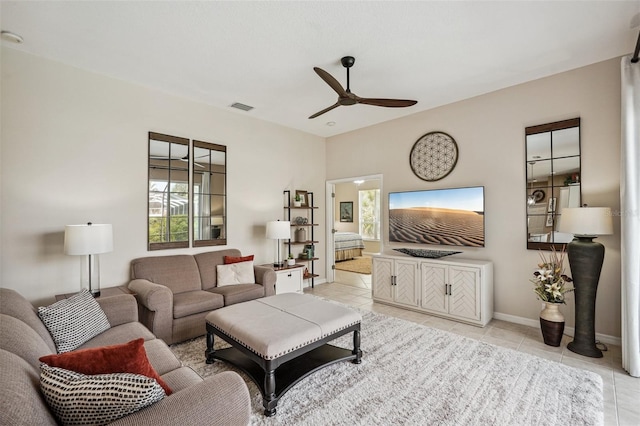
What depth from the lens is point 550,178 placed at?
11.1ft

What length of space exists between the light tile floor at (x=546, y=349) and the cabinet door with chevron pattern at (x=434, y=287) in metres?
0.16

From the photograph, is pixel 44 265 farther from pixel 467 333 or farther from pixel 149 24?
pixel 467 333

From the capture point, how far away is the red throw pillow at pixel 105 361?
48.3 inches

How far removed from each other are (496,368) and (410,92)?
10.6 feet

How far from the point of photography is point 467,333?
3.40 meters

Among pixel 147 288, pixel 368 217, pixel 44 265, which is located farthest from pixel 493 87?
pixel 368 217

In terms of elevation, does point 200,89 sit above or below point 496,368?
above

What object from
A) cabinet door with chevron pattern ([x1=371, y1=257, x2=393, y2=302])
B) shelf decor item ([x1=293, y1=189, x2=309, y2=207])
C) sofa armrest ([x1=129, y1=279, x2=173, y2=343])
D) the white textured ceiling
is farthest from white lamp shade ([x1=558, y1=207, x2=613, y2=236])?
sofa armrest ([x1=129, y1=279, x2=173, y2=343])

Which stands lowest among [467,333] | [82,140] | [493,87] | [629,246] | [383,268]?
[467,333]

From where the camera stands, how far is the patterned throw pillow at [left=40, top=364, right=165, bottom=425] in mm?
1072

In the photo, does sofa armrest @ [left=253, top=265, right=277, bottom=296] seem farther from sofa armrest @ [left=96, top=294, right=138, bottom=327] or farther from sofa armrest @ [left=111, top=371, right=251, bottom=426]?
sofa armrest @ [left=111, top=371, right=251, bottom=426]

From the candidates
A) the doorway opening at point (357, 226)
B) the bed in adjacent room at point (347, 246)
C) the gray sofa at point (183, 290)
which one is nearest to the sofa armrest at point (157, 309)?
the gray sofa at point (183, 290)

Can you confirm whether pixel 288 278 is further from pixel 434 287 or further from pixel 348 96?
pixel 348 96

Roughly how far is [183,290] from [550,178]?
14.9 feet
